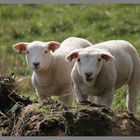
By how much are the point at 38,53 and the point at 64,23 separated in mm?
8252

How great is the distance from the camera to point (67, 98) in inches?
424

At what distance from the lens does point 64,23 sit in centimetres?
1845

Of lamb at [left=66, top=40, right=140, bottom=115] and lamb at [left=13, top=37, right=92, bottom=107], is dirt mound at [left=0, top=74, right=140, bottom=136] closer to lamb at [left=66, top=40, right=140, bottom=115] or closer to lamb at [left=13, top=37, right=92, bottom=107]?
lamb at [left=66, top=40, right=140, bottom=115]

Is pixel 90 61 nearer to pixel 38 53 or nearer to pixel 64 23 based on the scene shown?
pixel 38 53

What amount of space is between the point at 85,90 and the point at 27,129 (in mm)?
1225

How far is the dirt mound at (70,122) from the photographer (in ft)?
28.1

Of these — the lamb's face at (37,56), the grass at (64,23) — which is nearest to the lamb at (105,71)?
the lamb's face at (37,56)

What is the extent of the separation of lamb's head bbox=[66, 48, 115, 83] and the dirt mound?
1.07ft

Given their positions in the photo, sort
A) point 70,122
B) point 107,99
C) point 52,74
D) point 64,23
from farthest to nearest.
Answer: point 64,23
point 52,74
point 107,99
point 70,122

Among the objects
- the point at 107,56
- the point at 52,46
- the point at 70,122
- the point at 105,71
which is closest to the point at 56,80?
the point at 52,46

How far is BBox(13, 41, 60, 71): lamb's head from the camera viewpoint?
10.1 metres

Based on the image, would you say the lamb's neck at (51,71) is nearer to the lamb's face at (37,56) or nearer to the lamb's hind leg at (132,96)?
the lamb's face at (37,56)

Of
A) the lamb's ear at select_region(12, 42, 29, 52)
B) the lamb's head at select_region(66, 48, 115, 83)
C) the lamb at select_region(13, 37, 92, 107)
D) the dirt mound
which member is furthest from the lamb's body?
the dirt mound

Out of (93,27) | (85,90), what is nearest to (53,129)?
(85,90)
